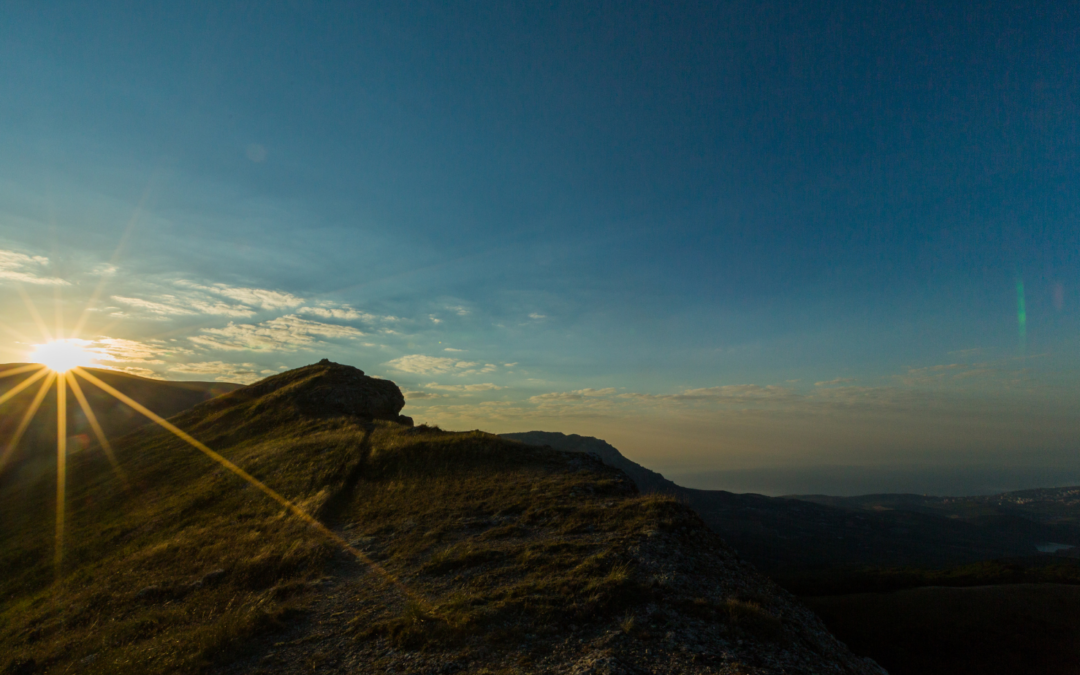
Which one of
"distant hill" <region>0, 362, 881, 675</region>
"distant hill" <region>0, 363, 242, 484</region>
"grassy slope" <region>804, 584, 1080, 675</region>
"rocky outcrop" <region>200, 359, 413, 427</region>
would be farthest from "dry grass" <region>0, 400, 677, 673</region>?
"distant hill" <region>0, 363, 242, 484</region>

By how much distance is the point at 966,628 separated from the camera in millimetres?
Answer: 17734

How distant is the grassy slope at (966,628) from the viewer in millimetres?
16297

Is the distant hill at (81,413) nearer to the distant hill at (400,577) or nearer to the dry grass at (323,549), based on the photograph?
the dry grass at (323,549)

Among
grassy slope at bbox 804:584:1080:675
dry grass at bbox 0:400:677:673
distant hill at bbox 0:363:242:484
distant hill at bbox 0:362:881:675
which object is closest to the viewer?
distant hill at bbox 0:362:881:675

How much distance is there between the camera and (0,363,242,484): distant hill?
218 feet

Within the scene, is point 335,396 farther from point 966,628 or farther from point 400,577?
point 966,628

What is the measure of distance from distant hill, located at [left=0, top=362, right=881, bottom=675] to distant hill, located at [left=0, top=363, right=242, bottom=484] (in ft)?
144

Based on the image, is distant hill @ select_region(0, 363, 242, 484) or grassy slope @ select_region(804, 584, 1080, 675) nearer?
grassy slope @ select_region(804, 584, 1080, 675)

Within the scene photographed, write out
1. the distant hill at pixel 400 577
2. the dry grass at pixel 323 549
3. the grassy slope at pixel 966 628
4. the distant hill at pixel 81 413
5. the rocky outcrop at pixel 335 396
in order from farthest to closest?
the distant hill at pixel 81 413 → the rocky outcrop at pixel 335 396 → the grassy slope at pixel 966 628 → the dry grass at pixel 323 549 → the distant hill at pixel 400 577

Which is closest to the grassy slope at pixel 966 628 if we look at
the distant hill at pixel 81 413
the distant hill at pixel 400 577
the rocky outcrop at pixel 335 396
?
the distant hill at pixel 400 577

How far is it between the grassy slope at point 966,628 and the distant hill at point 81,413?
287 feet

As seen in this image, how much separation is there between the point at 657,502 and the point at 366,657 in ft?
38.0

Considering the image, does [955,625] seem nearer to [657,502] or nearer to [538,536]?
[657,502]

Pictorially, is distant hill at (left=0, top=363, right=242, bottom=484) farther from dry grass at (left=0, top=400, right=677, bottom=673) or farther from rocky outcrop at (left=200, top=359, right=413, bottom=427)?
dry grass at (left=0, top=400, right=677, bottom=673)
